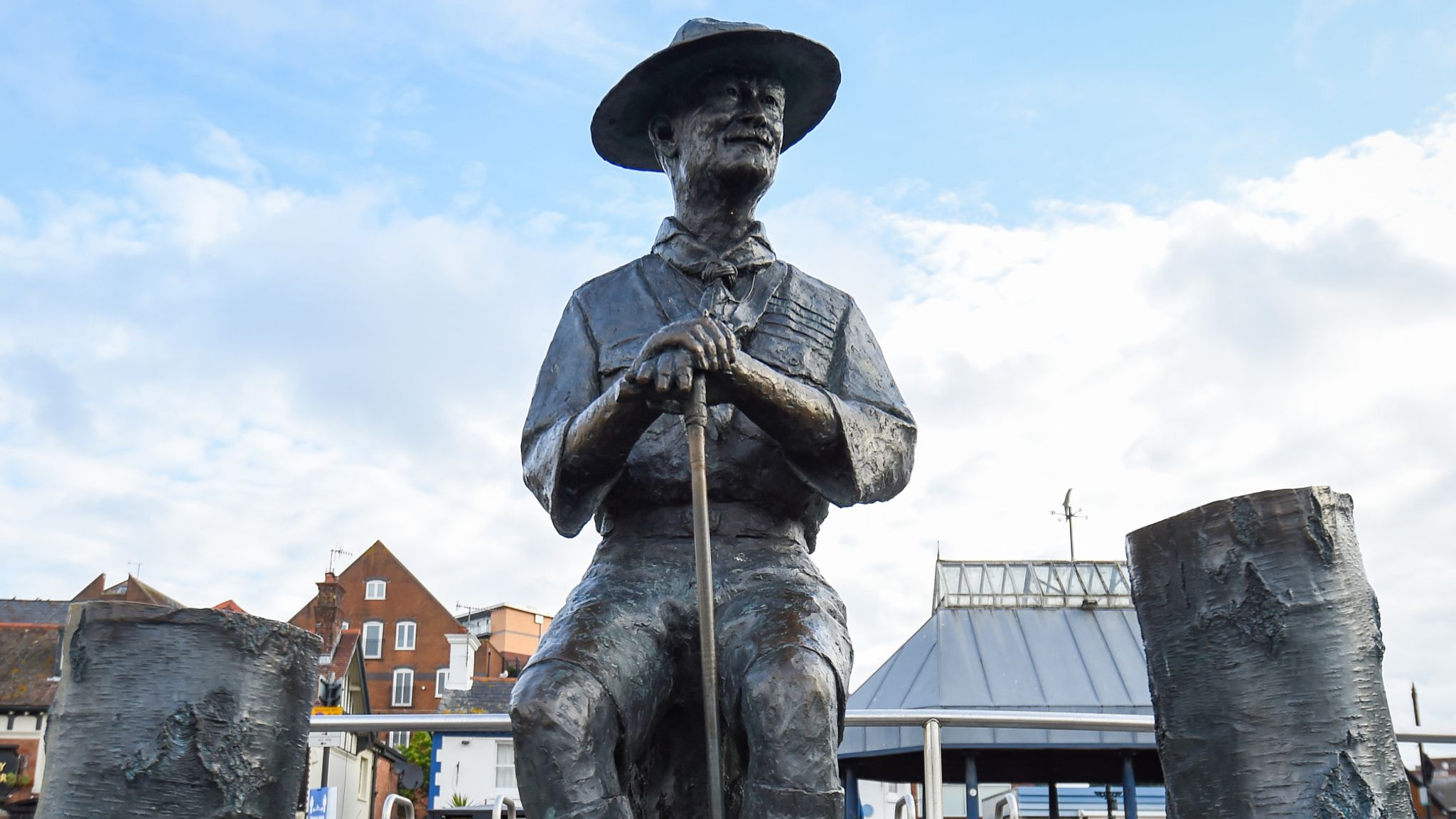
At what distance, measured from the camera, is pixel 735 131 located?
352cm

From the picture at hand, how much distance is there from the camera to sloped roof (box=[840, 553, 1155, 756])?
56.5ft

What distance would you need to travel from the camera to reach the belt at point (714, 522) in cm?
336

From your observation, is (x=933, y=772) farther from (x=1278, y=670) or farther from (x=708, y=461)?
(x=1278, y=670)

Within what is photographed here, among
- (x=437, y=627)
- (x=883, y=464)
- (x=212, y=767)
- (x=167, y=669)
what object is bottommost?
(x=212, y=767)

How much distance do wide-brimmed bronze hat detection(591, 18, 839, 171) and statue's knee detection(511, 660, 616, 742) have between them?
65.0 inches

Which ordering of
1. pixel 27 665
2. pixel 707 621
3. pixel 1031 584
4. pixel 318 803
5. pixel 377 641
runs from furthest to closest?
1. pixel 377 641
2. pixel 27 665
3. pixel 1031 584
4. pixel 318 803
5. pixel 707 621

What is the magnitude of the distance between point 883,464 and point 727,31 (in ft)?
3.92

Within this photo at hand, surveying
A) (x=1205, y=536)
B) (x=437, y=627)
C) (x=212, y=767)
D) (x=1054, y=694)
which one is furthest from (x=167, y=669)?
(x=437, y=627)

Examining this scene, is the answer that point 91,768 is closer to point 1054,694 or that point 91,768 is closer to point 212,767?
point 212,767

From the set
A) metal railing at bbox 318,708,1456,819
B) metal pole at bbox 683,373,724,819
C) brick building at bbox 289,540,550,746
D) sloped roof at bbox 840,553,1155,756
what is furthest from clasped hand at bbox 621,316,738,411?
brick building at bbox 289,540,550,746

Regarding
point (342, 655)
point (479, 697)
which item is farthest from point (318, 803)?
point (342, 655)

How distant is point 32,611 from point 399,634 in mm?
12081

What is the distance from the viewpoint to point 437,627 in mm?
46875

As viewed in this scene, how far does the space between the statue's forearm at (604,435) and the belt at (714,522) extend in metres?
0.19
